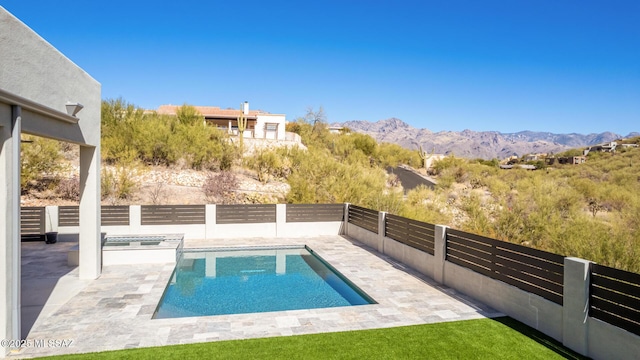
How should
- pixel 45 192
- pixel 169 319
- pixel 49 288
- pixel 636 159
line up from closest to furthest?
1. pixel 169 319
2. pixel 49 288
3. pixel 45 192
4. pixel 636 159

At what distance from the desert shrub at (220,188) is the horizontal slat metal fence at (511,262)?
1389cm

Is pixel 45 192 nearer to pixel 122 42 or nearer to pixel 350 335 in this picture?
pixel 122 42

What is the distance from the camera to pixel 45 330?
5.08 metres

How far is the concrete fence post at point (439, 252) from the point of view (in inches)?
301

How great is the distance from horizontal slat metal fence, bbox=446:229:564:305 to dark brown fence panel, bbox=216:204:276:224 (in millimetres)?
7283

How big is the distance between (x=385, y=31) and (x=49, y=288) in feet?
97.7

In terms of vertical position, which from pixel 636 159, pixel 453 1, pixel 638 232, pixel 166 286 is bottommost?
pixel 166 286

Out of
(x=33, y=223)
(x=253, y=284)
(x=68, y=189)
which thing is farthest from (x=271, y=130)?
(x=253, y=284)

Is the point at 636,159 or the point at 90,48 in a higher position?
the point at 90,48

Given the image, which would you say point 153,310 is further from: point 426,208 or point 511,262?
point 426,208

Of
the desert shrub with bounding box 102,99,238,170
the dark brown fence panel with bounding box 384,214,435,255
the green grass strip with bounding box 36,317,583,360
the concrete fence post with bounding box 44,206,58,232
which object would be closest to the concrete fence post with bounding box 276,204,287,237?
the dark brown fence panel with bounding box 384,214,435,255

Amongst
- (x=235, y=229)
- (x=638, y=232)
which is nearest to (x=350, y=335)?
(x=235, y=229)

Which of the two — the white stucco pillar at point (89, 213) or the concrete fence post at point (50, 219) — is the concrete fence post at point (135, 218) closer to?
the concrete fence post at point (50, 219)

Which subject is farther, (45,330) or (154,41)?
(154,41)
